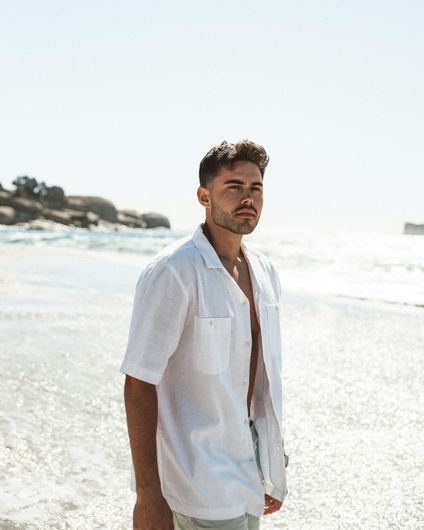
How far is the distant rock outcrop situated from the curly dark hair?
106 metres

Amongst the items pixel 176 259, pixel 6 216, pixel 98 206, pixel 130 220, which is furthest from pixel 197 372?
pixel 130 220

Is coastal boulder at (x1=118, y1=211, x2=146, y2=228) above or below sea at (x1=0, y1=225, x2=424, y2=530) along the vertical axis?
below

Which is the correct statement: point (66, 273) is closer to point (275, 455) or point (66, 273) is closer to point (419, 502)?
point (419, 502)

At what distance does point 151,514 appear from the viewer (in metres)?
1.97

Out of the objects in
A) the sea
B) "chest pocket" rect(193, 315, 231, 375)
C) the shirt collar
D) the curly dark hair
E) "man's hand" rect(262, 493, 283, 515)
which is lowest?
the sea

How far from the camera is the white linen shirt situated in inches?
79.7

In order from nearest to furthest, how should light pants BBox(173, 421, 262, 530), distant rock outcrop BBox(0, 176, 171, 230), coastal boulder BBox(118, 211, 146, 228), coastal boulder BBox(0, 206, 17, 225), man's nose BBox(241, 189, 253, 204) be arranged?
light pants BBox(173, 421, 262, 530) < man's nose BBox(241, 189, 253, 204) < coastal boulder BBox(0, 206, 17, 225) < distant rock outcrop BBox(0, 176, 171, 230) < coastal boulder BBox(118, 211, 146, 228)

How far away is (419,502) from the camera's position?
165 inches

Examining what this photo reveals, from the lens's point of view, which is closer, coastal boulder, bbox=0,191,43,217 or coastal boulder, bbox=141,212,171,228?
coastal boulder, bbox=0,191,43,217

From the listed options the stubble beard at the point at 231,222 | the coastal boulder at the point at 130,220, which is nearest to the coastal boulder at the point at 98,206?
the coastal boulder at the point at 130,220

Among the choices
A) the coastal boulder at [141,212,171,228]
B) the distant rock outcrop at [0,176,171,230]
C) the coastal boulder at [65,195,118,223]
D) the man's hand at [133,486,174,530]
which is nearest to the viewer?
the man's hand at [133,486,174,530]

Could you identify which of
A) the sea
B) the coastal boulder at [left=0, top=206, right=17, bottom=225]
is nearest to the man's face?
the sea

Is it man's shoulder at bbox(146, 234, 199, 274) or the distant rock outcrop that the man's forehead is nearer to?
man's shoulder at bbox(146, 234, 199, 274)

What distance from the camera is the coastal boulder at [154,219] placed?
145625 mm
